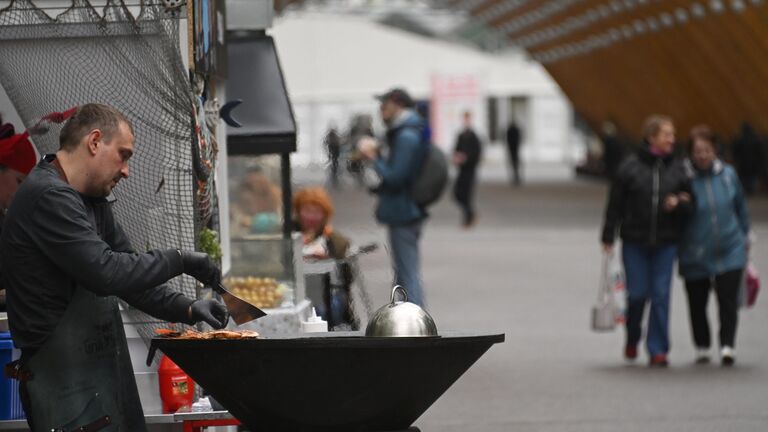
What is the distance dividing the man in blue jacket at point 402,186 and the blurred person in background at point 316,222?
124 cm

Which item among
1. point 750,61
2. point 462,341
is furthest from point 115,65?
point 750,61

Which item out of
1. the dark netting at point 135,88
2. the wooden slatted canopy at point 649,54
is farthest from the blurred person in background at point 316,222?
the wooden slatted canopy at point 649,54

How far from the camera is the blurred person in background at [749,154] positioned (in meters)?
34.3

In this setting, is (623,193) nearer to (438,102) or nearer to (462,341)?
(462,341)

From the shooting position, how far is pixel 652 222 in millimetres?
12117

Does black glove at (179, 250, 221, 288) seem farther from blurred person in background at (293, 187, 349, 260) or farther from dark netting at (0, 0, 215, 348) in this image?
blurred person in background at (293, 187, 349, 260)

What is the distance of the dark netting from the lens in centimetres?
732

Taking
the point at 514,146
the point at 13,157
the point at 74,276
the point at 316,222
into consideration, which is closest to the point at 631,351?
the point at 316,222

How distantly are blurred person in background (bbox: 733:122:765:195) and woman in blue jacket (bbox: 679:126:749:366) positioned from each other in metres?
22.4

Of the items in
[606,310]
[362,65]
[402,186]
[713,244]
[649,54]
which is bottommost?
[606,310]

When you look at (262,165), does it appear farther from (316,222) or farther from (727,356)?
(727,356)

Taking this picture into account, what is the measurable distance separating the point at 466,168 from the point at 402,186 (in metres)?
17.9

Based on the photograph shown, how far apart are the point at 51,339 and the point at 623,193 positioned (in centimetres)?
740

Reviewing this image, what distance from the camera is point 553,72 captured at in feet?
193
